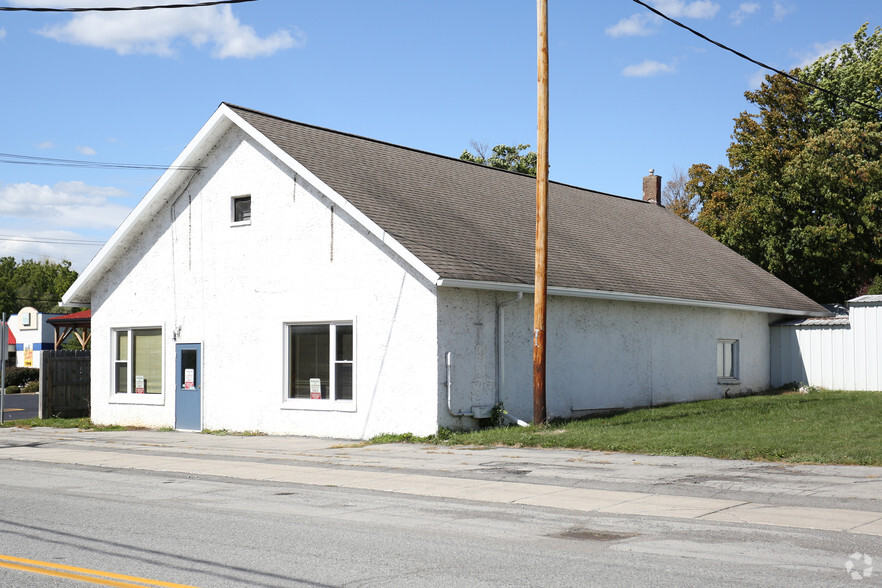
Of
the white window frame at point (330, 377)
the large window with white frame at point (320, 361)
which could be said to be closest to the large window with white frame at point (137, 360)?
the white window frame at point (330, 377)

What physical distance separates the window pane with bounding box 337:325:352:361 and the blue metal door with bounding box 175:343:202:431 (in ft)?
13.4

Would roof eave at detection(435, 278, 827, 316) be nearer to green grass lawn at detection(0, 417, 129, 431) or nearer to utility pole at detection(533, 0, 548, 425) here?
utility pole at detection(533, 0, 548, 425)

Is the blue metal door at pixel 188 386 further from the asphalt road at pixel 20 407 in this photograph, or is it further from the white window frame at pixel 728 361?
the white window frame at pixel 728 361

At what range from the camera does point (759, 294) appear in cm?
2933

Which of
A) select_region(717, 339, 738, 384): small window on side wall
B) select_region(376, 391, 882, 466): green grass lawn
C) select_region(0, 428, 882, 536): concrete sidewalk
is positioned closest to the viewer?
select_region(0, 428, 882, 536): concrete sidewalk

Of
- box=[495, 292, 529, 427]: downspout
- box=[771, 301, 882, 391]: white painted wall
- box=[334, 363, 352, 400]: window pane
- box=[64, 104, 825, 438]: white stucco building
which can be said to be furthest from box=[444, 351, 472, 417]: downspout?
box=[771, 301, 882, 391]: white painted wall

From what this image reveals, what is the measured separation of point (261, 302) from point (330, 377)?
8.26 ft

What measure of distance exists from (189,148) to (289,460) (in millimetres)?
8732

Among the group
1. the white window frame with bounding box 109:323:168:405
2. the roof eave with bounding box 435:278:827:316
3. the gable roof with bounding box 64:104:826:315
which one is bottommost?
the white window frame with bounding box 109:323:168:405

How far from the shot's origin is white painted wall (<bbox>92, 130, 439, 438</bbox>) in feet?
59.5

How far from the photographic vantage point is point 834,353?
92.9ft

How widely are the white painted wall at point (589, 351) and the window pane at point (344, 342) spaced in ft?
7.74

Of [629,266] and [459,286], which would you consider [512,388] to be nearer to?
[459,286]

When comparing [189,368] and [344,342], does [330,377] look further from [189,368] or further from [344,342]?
[189,368]
